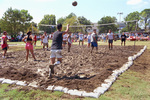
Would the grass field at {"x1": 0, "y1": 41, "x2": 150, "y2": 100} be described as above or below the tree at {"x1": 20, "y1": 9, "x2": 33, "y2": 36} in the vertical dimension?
below

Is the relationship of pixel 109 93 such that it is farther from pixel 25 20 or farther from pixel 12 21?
pixel 25 20

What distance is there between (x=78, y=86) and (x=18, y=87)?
200 centimetres

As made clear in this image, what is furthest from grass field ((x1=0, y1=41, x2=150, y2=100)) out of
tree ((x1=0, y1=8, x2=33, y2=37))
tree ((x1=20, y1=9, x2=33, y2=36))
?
tree ((x1=20, y1=9, x2=33, y2=36))

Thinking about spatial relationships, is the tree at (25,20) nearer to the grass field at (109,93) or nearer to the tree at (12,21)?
the tree at (12,21)

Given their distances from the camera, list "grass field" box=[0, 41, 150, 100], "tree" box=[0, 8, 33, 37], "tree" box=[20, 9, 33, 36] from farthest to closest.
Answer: "tree" box=[20, 9, 33, 36] < "tree" box=[0, 8, 33, 37] < "grass field" box=[0, 41, 150, 100]

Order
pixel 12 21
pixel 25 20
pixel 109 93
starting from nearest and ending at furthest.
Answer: pixel 109 93, pixel 12 21, pixel 25 20

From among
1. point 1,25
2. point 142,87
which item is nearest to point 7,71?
point 142,87

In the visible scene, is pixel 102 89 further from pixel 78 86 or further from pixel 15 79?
pixel 15 79

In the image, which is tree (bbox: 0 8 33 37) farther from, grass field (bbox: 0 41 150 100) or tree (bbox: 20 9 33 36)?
grass field (bbox: 0 41 150 100)

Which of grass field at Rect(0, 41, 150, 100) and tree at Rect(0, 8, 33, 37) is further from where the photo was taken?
tree at Rect(0, 8, 33, 37)

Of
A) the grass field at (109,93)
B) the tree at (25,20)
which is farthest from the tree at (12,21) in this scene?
the grass field at (109,93)

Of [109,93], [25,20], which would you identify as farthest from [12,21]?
[109,93]

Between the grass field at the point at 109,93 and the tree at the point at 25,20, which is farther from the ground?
the tree at the point at 25,20

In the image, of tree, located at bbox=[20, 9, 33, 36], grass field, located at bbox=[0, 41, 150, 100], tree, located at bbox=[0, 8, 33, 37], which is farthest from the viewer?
tree, located at bbox=[20, 9, 33, 36]
